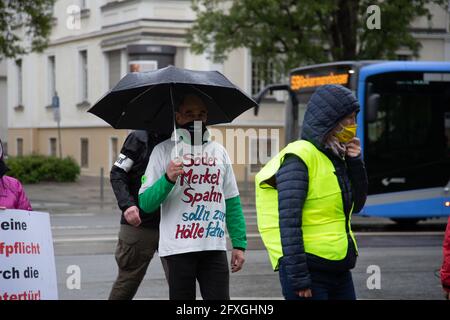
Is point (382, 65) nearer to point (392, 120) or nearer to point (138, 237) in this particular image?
point (392, 120)

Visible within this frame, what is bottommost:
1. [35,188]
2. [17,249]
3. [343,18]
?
[35,188]

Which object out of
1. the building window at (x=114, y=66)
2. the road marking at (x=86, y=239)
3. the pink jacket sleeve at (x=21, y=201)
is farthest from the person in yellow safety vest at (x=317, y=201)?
the building window at (x=114, y=66)

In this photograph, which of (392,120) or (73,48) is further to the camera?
(73,48)

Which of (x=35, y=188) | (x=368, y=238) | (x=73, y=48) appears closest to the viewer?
(x=368, y=238)

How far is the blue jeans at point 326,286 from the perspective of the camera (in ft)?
16.8

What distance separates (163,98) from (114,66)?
1172 inches

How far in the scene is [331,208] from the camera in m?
5.22

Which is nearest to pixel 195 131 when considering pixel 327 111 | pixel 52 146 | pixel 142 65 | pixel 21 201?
pixel 327 111

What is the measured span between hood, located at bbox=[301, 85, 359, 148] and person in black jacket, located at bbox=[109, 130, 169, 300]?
182 cm

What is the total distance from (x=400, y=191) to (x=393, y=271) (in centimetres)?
587

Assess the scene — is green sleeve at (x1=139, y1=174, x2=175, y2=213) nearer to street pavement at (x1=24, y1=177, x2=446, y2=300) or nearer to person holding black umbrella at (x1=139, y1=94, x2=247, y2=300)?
person holding black umbrella at (x1=139, y1=94, x2=247, y2=300)

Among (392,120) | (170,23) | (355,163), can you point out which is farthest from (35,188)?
(355,163)

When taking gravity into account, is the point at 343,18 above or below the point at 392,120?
above

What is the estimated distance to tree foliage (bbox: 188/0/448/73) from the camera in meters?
Answer: 25.5
